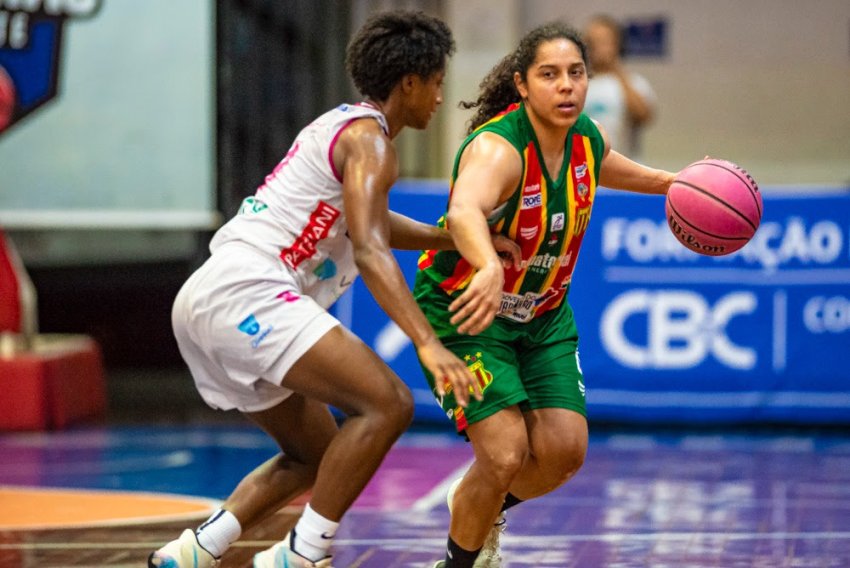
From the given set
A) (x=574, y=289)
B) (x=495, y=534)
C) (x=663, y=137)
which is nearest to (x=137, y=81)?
(x=574, y=289)

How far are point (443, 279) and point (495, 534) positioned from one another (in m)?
0.95

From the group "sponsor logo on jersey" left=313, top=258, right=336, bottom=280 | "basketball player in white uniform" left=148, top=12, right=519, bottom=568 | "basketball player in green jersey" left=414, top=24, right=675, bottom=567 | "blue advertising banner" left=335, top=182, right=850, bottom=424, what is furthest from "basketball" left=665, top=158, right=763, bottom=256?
"blue advertising banner" left=335, top=182, right=850, bottom=424

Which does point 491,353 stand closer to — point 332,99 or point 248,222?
point 248,222

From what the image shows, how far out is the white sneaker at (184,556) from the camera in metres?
5.00

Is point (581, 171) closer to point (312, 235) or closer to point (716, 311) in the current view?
point (312, 235)

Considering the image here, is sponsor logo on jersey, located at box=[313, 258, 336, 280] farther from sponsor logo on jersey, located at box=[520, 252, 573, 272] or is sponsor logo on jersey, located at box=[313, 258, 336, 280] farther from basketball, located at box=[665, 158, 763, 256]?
basketball, located at box=[665, 158, 763, 256]

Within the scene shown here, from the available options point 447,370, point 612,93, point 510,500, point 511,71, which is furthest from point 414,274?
point 447,370

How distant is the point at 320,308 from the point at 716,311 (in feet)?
16.5

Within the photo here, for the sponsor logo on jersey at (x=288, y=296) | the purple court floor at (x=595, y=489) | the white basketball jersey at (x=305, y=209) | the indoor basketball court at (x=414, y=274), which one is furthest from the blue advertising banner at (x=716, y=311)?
the sponsor logo on jersey at (x=288, y=296)

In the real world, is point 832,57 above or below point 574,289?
above

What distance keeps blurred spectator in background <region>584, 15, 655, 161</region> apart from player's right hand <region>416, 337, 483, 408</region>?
5622mm

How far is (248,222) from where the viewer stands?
4949 millimetres

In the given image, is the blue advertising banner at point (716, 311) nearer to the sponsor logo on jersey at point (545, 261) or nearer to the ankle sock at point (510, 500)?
the ankle sock at point (510, 500)

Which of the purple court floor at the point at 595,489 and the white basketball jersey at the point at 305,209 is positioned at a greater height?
the white basketball jersey at the point at 305,209
